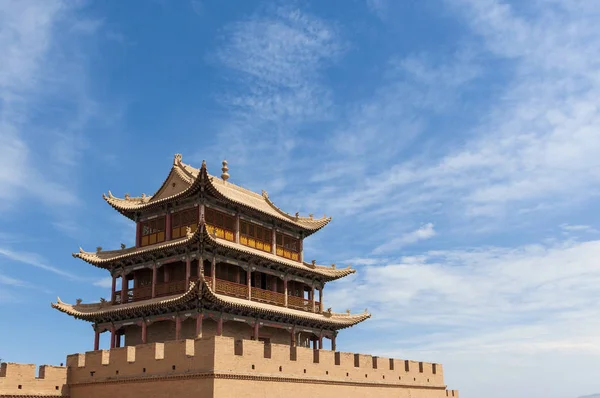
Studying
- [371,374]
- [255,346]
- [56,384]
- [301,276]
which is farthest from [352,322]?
[56,384]

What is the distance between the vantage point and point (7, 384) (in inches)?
996

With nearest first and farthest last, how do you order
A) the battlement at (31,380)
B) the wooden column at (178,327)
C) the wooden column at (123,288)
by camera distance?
1. the battlement at (31,380)
2. the wooden column at (178,327)
3. the wooden column at (123,288)

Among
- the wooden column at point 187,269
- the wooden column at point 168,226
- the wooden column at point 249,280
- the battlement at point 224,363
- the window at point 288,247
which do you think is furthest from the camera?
the window at point 288,247

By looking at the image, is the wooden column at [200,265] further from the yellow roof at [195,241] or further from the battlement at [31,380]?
the battlement at [31,380]

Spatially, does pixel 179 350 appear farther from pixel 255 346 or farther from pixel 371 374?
pixel 371 374

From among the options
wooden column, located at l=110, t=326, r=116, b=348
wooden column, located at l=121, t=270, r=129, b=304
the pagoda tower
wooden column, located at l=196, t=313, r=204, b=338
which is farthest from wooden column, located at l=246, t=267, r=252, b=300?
wooden column, located at l=110, t=326, r=116, b=348

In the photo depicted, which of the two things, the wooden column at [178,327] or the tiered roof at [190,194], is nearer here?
the wooden column at [178,327]

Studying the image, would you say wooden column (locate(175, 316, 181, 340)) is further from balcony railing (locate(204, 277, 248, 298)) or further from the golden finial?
the golden finial

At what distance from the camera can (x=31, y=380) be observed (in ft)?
85.4

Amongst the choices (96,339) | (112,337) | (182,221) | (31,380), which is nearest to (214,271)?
(182,221)

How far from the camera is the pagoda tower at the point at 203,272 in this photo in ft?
104

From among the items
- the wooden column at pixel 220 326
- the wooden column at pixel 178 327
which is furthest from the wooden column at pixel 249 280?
the wooden column at pixel 178 327

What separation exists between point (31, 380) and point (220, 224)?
455 inches

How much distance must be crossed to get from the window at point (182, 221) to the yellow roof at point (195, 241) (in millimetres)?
478
